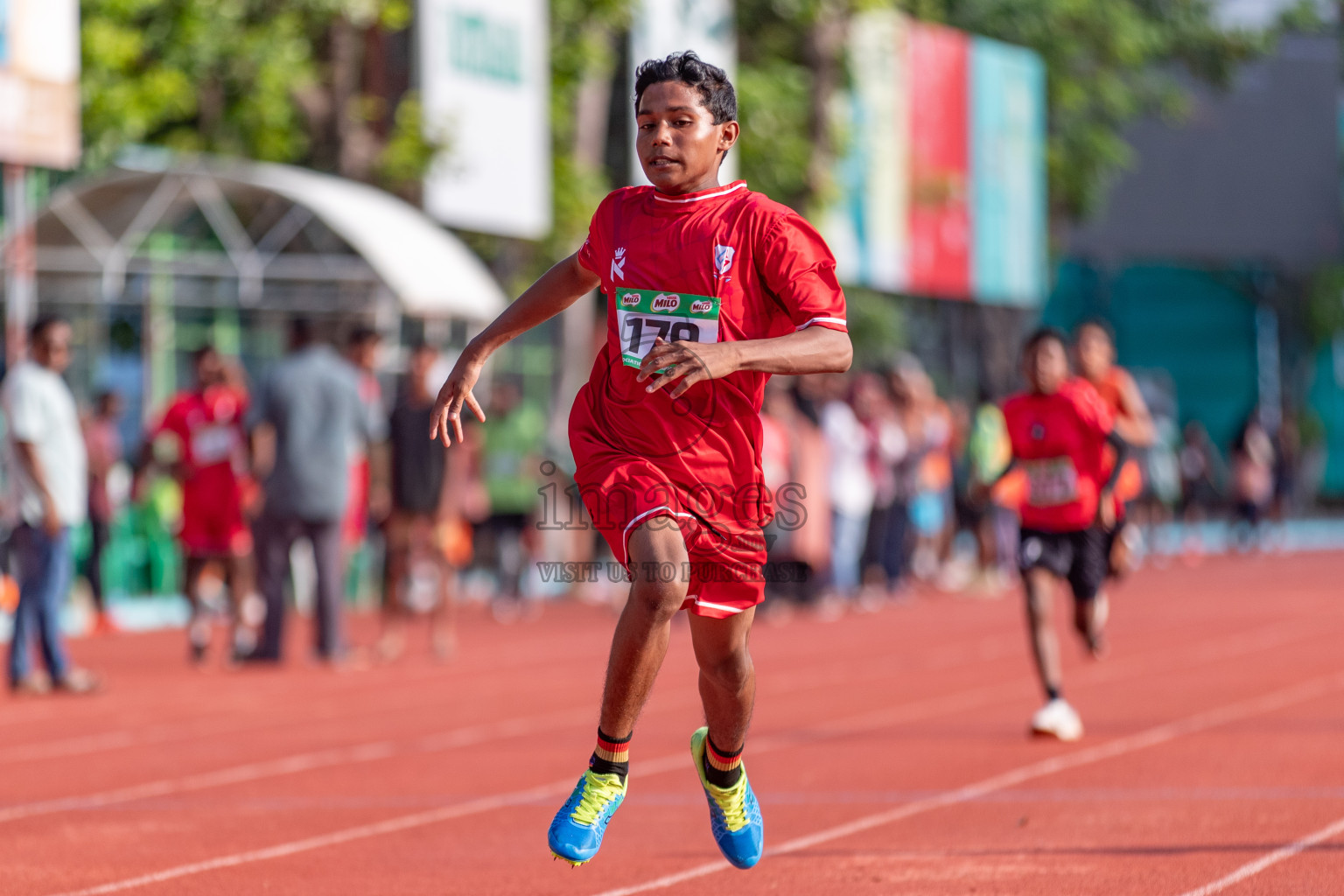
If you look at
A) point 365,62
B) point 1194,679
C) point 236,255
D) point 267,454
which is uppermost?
point 365,62

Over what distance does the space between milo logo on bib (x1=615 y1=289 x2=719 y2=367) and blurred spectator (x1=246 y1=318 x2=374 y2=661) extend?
7.98 meters

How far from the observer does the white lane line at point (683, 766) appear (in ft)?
20.6

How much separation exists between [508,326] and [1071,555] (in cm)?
483

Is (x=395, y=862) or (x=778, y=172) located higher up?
(x=778, y=172)

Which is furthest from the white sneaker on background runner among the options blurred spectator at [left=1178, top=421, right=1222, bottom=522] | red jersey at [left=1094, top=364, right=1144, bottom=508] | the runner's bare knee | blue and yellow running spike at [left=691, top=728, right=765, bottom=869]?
blurred spectator at [left=1178, top=421, right=1222, bottom=522]

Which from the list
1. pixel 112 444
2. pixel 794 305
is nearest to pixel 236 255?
pixel 112 444

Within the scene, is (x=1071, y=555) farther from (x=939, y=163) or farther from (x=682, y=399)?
(x=939, y=163)

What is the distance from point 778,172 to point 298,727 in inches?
577

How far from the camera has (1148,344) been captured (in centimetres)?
4888

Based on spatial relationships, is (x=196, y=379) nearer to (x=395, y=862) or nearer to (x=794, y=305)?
(x=395, y=862)

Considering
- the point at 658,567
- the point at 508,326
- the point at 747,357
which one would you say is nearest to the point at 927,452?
the point at 508,326

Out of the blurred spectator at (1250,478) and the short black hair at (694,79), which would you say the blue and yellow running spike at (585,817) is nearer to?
the short black hair at (694,79)

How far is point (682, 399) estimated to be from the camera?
527 cm

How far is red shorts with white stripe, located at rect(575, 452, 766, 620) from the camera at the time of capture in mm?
5168
